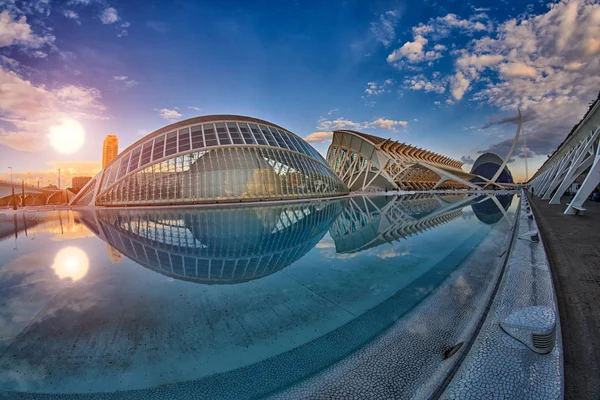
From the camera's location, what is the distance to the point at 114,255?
22.4 ft

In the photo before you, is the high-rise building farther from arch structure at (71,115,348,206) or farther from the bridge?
arch structure at (71,115,348,206)

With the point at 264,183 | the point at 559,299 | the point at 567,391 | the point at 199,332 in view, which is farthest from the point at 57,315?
the point at 264,183

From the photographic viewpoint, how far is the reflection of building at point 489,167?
9212cm

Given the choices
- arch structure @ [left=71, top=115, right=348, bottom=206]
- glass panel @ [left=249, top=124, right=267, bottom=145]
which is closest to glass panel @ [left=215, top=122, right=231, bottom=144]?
arch structure @ [left=71, top=115, right=348, bottom=206]

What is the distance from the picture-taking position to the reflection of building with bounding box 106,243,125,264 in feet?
20.7

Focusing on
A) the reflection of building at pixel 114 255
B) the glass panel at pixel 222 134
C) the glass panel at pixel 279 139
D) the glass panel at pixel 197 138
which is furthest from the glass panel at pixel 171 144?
the reflection of building at pixel 114 255

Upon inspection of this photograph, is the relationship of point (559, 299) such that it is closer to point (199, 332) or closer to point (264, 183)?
point (199, 332)

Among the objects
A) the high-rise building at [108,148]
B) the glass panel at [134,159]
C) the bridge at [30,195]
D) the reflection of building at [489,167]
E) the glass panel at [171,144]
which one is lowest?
the bridge at [30,195]

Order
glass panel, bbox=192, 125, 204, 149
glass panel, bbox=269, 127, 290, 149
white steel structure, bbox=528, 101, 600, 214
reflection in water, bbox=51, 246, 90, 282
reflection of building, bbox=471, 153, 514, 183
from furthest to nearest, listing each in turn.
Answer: reflection of building, bbox=471, 153, 514, 183, glass panel, bbox=269, 127, 290, 149, glass panel, bbox=192, 125, 204, 149, white steel structure, bbox=528, 101, 600, 214, reflection in water, bbox=51, 246, 90, 282

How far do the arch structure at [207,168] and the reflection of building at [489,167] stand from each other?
282ft

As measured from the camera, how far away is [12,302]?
Answer: 4.16m

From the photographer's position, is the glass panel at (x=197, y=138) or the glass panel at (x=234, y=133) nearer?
the glass panel at (x=197, y=138)

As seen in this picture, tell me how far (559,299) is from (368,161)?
46.1 meters

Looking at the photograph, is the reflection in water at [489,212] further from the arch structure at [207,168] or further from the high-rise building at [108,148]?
the high-rise building at [108,148]
